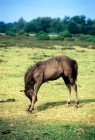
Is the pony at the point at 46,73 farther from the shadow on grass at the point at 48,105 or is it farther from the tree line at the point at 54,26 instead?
the tree line at the point at 54,26

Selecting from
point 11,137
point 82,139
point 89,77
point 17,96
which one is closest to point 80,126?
point 82,139

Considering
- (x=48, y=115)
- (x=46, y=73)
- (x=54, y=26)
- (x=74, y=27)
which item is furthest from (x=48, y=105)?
(x=54, y=26)

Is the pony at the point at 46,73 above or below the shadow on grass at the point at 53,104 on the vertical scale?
above

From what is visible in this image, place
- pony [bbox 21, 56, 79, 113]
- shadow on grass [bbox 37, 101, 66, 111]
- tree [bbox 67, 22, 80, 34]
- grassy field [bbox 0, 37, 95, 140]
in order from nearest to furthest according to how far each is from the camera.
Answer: grassy field [bbox 0, 37, 95, 140] → pony [bbox 21, 56, 79, 113] → shadow on grass [bbox 37, 101, 66, 111] → tree [bbox 67, 22, 80, 34]

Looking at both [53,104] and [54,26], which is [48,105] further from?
[54,26]

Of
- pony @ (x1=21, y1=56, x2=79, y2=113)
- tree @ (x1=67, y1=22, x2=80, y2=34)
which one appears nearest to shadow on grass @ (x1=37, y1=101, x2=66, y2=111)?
pony @ (x1=21, y1=56, x2=79, y2=113)

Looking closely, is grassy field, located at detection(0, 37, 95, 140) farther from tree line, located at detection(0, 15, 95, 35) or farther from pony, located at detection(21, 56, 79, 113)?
tree line, located at detection(0, 15, 95, 35)

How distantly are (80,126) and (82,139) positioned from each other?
1.10 metres

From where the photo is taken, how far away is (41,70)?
431 inches

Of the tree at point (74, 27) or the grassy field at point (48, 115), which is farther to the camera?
the tree at point (74, 27)

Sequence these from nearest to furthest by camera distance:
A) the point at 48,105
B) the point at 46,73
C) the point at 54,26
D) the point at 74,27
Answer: the point at 46,73, the point at 48,105, the point at 74,27, the point at 54,26

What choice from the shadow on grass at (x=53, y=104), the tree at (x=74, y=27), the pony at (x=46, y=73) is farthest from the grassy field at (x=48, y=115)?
the tree at (x=74, y=27)

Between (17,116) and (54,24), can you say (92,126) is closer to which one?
(17,116)

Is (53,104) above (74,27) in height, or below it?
below
